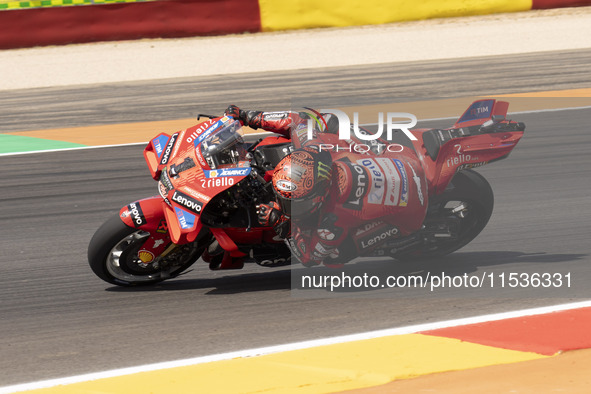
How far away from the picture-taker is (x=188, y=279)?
6586 mm

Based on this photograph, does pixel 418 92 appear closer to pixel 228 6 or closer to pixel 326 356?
pixel 228 6

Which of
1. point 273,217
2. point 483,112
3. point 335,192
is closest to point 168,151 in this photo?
point 273,217

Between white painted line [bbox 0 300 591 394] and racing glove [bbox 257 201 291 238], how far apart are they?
88 cm

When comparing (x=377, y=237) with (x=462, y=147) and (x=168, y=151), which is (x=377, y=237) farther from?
(x=168, y=151)

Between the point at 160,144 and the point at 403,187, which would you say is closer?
the point at 403,187

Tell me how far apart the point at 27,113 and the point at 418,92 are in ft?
22.5

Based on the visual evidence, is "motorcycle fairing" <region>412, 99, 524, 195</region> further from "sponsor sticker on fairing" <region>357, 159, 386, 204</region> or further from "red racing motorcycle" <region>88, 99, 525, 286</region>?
"sponsor sticker on fairing" <region>357, 159, 386, 204</region>

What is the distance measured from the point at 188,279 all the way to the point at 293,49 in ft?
48.8

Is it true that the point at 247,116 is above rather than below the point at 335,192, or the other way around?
above

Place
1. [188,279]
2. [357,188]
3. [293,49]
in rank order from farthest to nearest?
[293,49]
[188,279]
[357,188]

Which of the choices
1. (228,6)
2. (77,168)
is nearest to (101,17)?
(228,6)

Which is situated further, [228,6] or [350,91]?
[228,6]

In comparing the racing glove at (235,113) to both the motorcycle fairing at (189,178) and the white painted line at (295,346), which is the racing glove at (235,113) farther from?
the white painted line at (295,346)

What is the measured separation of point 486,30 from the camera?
873 inches
